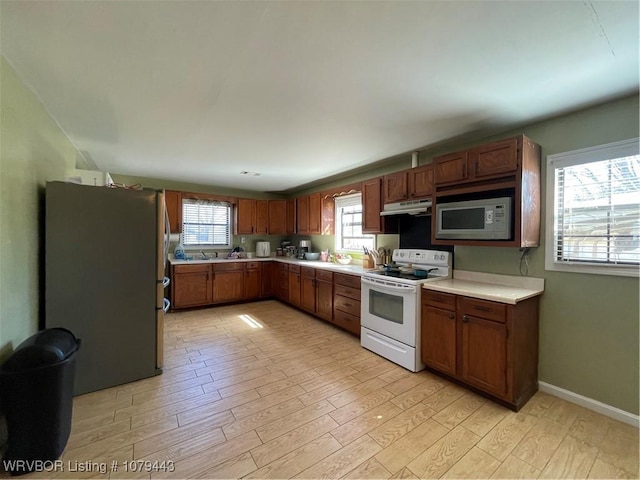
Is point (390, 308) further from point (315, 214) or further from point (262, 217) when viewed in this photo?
point (262, 217)

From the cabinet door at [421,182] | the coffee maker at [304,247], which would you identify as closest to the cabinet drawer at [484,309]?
the cabinet door at [421,182]

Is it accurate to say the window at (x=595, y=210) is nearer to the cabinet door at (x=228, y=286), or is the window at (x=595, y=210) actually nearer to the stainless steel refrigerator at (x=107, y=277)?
the stainless steel refrigerator at (x=107, y=277)

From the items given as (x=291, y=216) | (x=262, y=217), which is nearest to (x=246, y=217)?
(x=262, y=217)

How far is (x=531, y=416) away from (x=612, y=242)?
1464 millimetres

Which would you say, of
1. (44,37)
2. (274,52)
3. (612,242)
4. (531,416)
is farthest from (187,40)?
(531,416)

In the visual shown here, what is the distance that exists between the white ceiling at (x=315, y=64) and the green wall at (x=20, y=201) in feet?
0.58

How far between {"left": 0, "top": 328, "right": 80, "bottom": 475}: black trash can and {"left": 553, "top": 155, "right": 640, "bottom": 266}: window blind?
3.74 m

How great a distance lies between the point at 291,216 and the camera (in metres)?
5.82

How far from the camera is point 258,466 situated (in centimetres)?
155

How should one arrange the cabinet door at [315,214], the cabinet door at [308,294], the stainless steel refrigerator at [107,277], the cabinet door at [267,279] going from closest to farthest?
the stainless steel refrigerator at [107,277], the cabinet door at [308,294], the cabinet door at [315,214], the cabinet door at [267,279]

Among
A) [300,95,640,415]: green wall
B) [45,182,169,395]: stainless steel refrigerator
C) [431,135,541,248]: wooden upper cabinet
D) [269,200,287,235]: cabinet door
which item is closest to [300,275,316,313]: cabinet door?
[269,200,287,235]: cabinet door

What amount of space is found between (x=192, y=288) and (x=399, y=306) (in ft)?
12.1

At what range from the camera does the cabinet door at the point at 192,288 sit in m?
4.66

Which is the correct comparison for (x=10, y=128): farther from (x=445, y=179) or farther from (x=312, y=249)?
(x=312, y=249)
